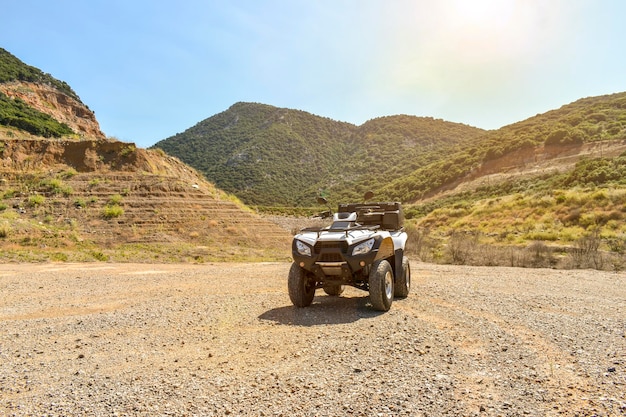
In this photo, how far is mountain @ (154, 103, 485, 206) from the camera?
75188 millimetres

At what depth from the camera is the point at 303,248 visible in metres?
7.25

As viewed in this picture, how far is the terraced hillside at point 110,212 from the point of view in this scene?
21359 mm

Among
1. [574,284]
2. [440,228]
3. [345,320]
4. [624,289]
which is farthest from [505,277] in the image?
[440,228]

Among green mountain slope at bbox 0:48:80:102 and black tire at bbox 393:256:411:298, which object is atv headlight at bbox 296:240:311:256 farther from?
green mountain slope at bbox 0:48:80:102

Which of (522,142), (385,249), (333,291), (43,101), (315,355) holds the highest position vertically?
(43,101)

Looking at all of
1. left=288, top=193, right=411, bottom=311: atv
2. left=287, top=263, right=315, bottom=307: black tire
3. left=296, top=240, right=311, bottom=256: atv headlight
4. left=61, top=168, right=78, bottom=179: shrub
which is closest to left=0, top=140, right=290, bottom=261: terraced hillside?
left=61, top=168, right=78, bottom=179: shrub

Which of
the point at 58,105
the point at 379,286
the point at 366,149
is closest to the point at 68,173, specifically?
the point at 379,286

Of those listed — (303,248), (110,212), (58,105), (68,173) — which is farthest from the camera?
(58,105)

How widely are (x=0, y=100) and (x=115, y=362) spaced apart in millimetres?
51211

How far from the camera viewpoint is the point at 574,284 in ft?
35.7

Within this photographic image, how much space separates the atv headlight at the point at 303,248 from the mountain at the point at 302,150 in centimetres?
5872

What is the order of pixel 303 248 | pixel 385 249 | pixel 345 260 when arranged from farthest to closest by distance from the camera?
Result: 1. pixel 385 249
2. pixel 303 248
3. pixel 345 260

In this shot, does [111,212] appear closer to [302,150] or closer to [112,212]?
[112,212]

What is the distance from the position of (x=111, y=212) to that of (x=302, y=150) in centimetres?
6922
